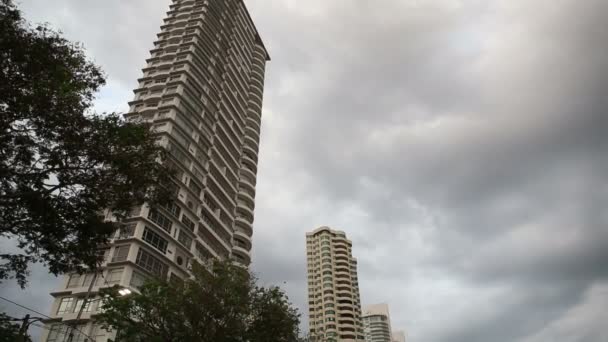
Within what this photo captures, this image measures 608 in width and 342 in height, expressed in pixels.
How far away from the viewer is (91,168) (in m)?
14.7

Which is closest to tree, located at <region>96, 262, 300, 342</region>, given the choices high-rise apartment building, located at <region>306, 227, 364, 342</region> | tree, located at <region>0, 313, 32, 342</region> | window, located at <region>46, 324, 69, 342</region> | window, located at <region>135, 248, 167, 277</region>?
tree, located at <region>0, 313, 32, 342</region>

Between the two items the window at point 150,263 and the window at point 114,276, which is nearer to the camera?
the window at point 114,276

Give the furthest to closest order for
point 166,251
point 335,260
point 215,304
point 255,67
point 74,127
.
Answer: point 335,260 < point 255,67 < point 166,251 < point 215,304 < point 74,127

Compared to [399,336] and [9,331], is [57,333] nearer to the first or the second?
[9,331]

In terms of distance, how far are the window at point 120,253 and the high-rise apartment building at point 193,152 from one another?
12cm

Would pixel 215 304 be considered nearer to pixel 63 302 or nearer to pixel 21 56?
pixel 21 56

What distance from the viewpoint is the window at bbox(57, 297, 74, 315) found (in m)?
37.6

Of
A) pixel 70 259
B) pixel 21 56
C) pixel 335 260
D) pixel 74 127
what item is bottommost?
pixel 70 259

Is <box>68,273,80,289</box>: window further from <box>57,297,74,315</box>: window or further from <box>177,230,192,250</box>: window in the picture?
<box>177,230,192,250</box>: window

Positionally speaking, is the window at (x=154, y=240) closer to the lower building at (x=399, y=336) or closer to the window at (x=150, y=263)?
the window at (x=150, y=263)

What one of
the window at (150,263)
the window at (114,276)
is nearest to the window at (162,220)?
the window at (150,263)

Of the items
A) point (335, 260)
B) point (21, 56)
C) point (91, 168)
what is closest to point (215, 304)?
point (91, 168)

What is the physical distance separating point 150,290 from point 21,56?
14.6 metres

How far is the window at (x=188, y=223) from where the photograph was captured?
47450 millimetres
